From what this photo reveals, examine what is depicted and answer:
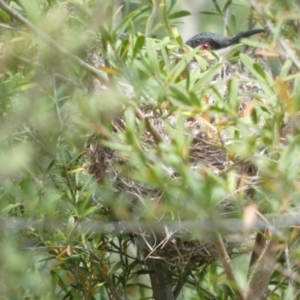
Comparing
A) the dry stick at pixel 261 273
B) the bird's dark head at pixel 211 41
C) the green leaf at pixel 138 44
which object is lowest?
the dry stick at pixel 261 273

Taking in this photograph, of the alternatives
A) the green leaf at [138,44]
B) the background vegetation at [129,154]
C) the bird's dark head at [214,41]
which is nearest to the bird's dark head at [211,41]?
the bird's dark head at [214,41]

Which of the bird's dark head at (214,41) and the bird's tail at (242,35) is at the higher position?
the bird's tail at (242,35)

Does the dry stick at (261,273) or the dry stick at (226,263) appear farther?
the dry stick at (261,273)

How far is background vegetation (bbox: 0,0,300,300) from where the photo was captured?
78.4 inches

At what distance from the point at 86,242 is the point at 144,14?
112 cm

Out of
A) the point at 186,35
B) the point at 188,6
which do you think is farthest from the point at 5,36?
the point at 186,35

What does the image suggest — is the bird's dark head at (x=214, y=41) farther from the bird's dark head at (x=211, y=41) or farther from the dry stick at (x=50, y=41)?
the dry stick at (x=50, y=41)

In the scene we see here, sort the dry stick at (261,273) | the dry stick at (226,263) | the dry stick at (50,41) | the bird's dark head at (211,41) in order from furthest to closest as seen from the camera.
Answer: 1. the bird's dark head at (211,41)
2. the dry stick at (261,273)
3. the dry stick at (226,263)
4. the dry stick at (50,41)

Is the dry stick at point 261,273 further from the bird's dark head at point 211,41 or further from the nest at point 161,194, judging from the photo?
the bird's dark head at point 211,41

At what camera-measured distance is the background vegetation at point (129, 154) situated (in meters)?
1.99

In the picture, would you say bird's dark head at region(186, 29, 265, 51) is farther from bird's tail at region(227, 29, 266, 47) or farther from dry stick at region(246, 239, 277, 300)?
dry stick at region(246, 239, 277, 300)

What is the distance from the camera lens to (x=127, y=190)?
10.3 ft

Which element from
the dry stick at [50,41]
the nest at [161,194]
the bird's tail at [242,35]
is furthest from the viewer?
the bird's tail at [242,35]

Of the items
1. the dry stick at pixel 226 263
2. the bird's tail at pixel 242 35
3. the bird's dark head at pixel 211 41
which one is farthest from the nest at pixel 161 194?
the bird's dark head at pixel 211 41
